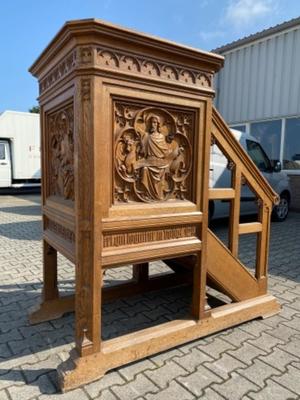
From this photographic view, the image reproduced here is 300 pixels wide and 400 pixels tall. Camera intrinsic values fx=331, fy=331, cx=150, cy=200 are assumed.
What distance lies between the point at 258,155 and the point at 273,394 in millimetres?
5960

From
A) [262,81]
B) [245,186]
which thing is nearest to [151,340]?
[245,186]

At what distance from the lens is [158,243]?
231cm

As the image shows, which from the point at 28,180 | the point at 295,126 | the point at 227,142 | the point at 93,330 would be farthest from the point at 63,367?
the point at 28,180

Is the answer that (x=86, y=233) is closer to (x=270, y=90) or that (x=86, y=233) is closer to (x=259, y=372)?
(x=259, y=372)

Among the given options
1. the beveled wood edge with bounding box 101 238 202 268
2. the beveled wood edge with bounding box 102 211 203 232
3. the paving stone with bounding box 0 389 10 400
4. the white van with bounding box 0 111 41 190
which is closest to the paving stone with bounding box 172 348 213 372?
the beveled wood edge with bounding box 101 238 202 268

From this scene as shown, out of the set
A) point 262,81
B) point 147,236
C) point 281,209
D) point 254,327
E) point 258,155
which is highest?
point 262,81

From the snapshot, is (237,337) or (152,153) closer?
(152,153)

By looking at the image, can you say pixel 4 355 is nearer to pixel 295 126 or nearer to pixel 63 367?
pixel 63 367

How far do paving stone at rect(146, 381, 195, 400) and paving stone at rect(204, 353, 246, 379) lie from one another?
0.96ft

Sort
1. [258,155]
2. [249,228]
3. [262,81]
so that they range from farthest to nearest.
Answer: [262,81]
[258,155]
[249,228]

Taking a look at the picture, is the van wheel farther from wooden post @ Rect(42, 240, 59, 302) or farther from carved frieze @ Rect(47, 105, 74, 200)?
carved frieze @ Rect(47, 105, 74, 200)

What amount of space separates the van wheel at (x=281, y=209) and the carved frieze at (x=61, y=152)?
666 cm

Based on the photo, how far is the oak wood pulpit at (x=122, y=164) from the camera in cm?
192

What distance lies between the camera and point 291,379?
2115 millimetres
